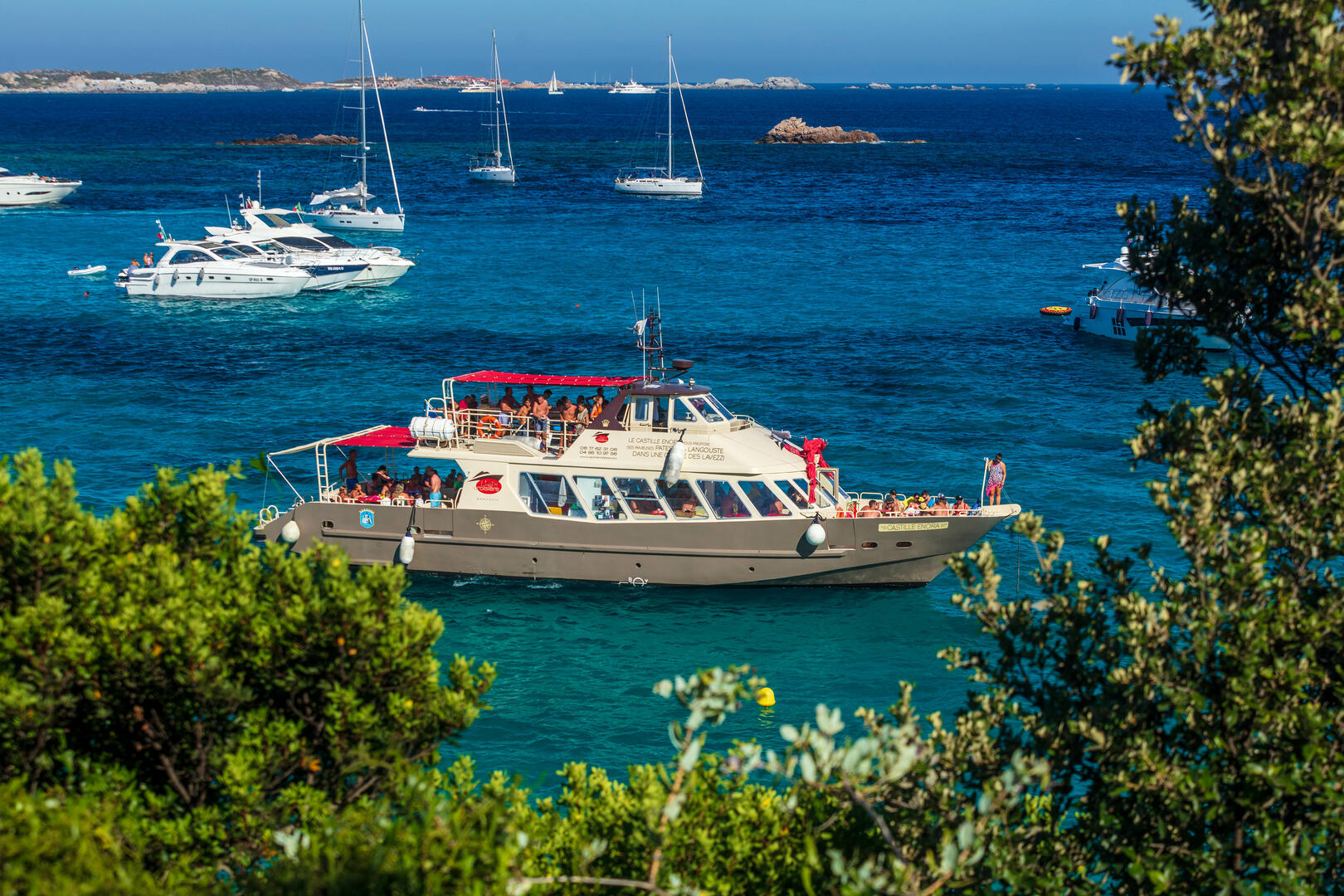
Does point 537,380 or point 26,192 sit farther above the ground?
point 26,192

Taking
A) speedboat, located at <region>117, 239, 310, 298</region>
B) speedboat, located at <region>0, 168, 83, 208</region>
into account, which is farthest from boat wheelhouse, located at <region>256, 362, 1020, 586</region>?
speedboat, located at <region>0, 168, 83, 208</region>

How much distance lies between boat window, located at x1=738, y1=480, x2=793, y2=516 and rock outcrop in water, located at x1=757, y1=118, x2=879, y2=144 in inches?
5829

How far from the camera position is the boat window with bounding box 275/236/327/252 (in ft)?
213

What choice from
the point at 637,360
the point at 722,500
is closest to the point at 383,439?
the point at 722,500

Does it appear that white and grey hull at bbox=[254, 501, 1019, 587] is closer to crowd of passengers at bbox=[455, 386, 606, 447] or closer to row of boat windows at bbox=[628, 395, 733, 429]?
crowd of passengers at bbox=[455, 386, 606, 447]

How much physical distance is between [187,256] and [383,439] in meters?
40.2

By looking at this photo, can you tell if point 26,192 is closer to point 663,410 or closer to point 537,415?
point 537,415

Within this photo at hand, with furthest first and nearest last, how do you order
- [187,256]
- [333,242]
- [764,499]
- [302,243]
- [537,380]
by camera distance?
[333,242]
[302,243]
[187,256]
[537,380]
[764,499]

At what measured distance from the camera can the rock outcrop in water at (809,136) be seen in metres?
168

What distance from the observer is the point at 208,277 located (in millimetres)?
61000

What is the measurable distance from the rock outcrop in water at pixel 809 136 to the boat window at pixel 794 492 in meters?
148

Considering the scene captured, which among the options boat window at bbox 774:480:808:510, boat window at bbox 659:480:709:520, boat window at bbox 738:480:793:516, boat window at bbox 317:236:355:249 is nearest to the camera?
boat window at bbox 738:480:793:516

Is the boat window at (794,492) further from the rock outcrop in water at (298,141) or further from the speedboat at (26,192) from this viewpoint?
the rock outcrop in water at (298,141)

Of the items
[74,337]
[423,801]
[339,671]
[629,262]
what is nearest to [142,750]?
[339,671]
